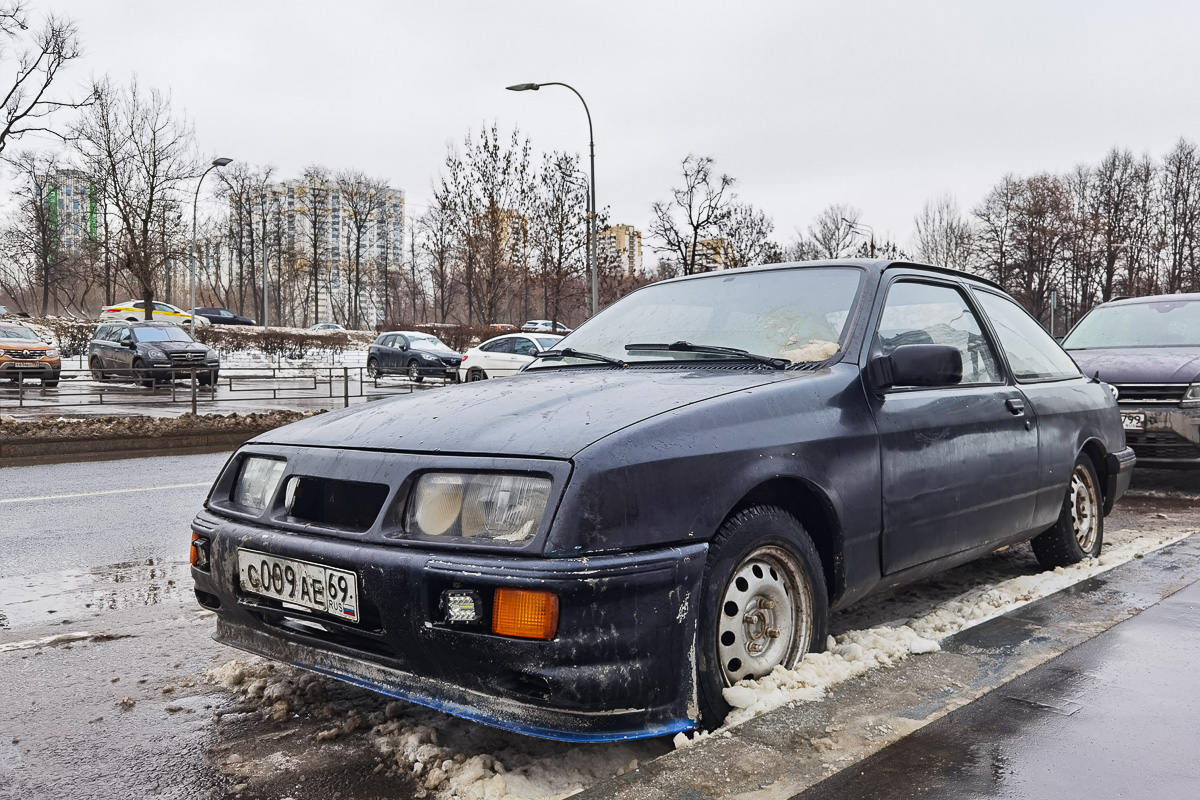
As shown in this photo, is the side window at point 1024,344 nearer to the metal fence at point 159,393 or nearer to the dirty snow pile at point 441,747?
the dirty snow pile at point 441,747

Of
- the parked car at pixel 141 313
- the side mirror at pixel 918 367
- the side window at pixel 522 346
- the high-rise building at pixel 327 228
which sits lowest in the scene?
the side mirror at pixel 918 367

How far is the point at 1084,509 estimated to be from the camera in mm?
4809

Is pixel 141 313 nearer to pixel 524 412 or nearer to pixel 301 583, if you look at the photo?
pixel 301 583

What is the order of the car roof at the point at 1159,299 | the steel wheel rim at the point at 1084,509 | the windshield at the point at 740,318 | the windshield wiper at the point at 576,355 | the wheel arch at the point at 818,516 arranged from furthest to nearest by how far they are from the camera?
the car roof at the point at 1159,299, the steel wheel rim at the point at 1084,509, the windshield wiper at the point at 576,355, the windshield at the point at 740,318, the wheel arch at the point at 818,516

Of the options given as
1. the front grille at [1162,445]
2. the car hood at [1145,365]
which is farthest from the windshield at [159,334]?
the front grille at [1162,445]

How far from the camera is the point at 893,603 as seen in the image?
4.17 m

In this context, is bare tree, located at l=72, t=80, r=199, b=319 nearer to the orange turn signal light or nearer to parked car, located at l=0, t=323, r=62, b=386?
parked car, located at l=0, t=323, r=62, b=386

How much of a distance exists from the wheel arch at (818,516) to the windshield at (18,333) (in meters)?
25.4

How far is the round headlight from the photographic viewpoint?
244cm

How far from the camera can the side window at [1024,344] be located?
4.41 meters

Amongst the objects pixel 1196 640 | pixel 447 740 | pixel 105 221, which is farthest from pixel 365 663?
pixel 105 221

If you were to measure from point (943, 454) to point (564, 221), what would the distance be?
3486cm

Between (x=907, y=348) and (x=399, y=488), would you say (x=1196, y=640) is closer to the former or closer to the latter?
(x=907, y=348)

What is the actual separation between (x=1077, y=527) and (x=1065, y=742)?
2481 millimetres
